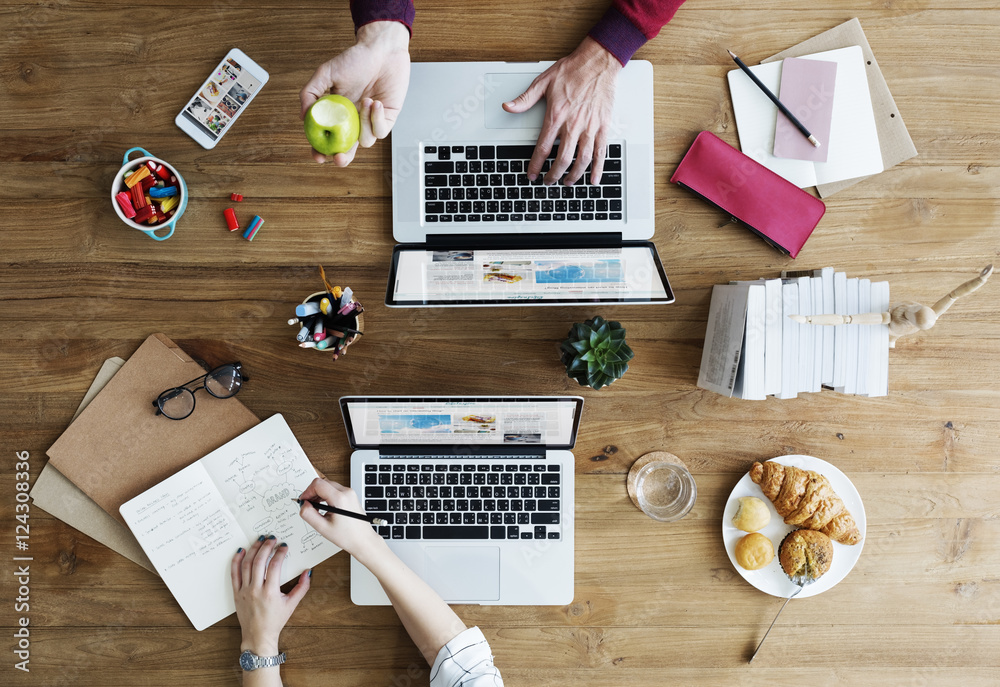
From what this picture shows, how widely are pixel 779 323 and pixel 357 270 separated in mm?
881

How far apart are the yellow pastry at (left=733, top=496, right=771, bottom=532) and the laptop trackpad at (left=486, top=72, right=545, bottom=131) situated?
914 mm

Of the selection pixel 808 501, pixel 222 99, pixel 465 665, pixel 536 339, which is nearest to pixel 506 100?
pixel 536 339

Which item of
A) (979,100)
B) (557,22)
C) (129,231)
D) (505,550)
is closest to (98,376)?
(129,231)

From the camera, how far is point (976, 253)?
4.39 feet

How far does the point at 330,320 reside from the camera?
1.23 metres

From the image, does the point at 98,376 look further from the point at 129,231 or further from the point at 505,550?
the point at 505,550

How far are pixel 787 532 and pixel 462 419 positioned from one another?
75 centimetres

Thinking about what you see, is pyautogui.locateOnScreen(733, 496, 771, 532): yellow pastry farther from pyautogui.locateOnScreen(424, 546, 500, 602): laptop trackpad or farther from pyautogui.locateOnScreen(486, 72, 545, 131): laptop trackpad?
pyautogui.locateOnScreen(486, 72, 545, 131): laptop trackpad

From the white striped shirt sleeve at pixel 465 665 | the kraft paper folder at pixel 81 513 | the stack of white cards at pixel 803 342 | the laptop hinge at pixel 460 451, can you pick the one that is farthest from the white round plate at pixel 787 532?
the kraft paper folder at pixel 81 513

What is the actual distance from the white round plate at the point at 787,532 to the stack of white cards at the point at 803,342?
192 millimetres

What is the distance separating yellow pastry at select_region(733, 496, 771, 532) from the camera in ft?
4.24

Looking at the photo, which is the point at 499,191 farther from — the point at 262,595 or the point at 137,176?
the point at 262,595

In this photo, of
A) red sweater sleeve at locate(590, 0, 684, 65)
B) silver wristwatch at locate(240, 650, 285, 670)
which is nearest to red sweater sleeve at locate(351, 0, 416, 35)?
red sweater sleeve at locate(590, 0, 684, 65)

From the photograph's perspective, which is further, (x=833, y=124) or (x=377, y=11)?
(x=833, y=124)
